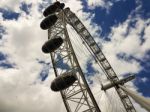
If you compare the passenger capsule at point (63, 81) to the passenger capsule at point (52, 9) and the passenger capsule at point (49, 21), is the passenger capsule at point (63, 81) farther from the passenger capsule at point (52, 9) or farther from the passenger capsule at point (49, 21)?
the passenger capsule at point (52, 9)

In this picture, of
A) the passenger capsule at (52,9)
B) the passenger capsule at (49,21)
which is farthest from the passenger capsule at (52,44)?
the passenger capsule at (52,9)

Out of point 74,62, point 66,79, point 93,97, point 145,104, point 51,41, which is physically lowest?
point 145,104

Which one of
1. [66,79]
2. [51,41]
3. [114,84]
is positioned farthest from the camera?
[114,84]

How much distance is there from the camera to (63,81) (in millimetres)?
30438

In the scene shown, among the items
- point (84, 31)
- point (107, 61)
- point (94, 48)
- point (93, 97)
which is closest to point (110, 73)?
point (107, 61)

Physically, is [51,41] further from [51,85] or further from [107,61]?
[107,61]

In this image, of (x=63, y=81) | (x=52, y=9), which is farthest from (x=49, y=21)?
(x=63, y=81)

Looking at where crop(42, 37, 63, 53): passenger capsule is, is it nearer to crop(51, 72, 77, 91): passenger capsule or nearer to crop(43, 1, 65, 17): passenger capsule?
crop(51, 72, 77, 91): passenger capsule

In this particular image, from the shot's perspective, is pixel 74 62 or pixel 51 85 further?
pixel 74 62

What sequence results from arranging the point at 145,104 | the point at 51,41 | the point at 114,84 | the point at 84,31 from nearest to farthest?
the point at 145,104
the point at 51,41
the point at 84,31
the point at 114,84

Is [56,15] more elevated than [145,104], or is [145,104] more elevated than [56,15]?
[56,15]

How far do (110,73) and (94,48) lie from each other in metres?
5.91

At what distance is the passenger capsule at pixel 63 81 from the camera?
30.5m

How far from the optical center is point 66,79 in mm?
30547
